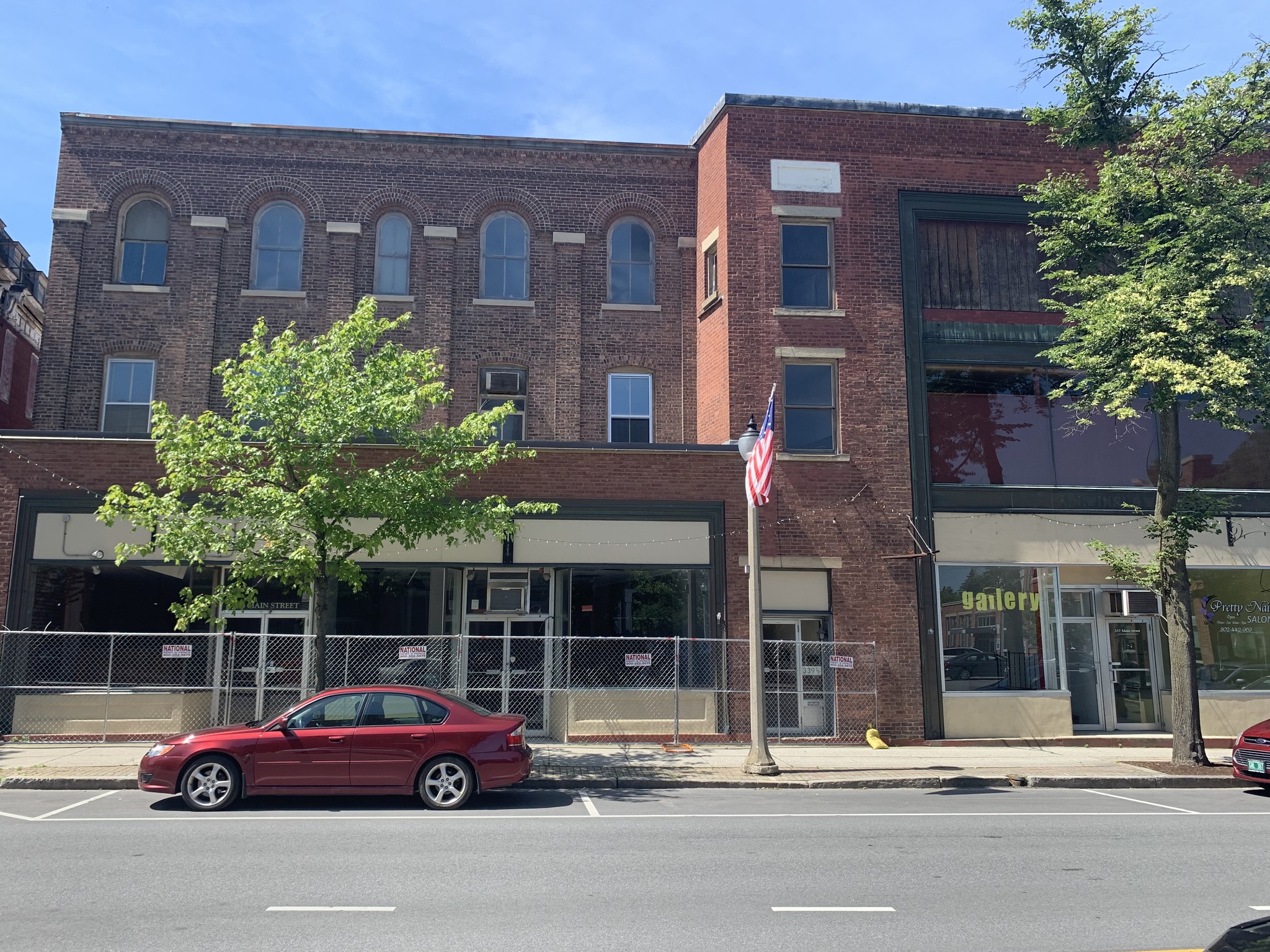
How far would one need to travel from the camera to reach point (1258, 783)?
13828 millimetres

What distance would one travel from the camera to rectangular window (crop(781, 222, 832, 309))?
19.2 m


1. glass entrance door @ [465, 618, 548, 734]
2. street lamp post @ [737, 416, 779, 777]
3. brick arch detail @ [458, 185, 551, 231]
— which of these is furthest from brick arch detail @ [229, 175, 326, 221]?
street lamp post @ [737, 416, 779, 777]

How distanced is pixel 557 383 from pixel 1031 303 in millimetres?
9529

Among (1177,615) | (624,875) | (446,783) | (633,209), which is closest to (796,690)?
(1177,615)

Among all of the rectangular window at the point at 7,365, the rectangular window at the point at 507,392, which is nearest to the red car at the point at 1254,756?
the rectangular window at the point at 507,392

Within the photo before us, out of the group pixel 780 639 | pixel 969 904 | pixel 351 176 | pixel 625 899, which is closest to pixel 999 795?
pixel 780 639

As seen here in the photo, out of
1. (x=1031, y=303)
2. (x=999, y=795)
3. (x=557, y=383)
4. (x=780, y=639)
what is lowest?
(x=999, y=795)

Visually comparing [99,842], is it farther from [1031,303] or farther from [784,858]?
[1031,303]

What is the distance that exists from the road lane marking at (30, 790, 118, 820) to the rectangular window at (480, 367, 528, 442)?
1003cm

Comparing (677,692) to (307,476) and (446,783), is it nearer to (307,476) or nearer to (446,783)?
(446,783)

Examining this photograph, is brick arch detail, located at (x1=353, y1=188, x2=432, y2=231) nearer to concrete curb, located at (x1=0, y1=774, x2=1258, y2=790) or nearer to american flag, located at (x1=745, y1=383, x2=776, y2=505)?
american flag, located at (x1=745, y1=383, x2=776, y2=505)

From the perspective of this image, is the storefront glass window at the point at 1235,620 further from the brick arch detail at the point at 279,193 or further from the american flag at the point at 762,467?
the brick arch detail at the point at 279,193

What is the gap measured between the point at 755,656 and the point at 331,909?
8.52m

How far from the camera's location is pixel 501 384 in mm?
20609
